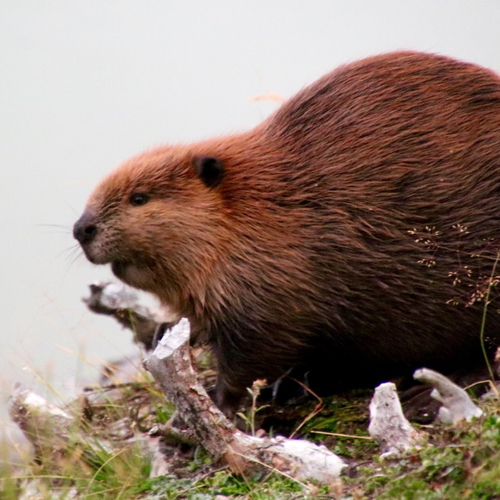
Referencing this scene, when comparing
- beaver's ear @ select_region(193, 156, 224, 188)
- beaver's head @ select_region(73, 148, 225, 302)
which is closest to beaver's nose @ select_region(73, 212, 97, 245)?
beaver's head @ select_region(73, 148, 225, 302)

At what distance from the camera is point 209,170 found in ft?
14.7

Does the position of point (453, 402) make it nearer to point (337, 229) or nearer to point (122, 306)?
point (337, 229)

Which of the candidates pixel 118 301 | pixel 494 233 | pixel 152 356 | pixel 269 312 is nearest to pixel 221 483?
pixel 152 356

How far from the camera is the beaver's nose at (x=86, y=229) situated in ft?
14.4

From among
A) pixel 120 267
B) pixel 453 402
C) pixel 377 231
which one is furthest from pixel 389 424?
pixel 120 267

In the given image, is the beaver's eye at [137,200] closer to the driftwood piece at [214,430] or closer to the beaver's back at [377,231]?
the beaver's back at [377,231]

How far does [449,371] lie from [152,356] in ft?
5.06

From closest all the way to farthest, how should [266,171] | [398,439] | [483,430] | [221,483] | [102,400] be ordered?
[483,430], [398,439], [221,483], [266,171], [102,400]

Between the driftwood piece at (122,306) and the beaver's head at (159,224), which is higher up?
the beaver's head at (159,224)

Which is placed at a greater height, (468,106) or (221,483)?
(468,106)

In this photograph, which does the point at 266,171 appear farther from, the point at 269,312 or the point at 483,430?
the point at 483,430

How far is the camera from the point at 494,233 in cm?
423

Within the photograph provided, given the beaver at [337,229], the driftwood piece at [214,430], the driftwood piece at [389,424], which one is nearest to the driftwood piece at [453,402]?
the driftwood piece at [389,424]

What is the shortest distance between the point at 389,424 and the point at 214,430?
686mm
